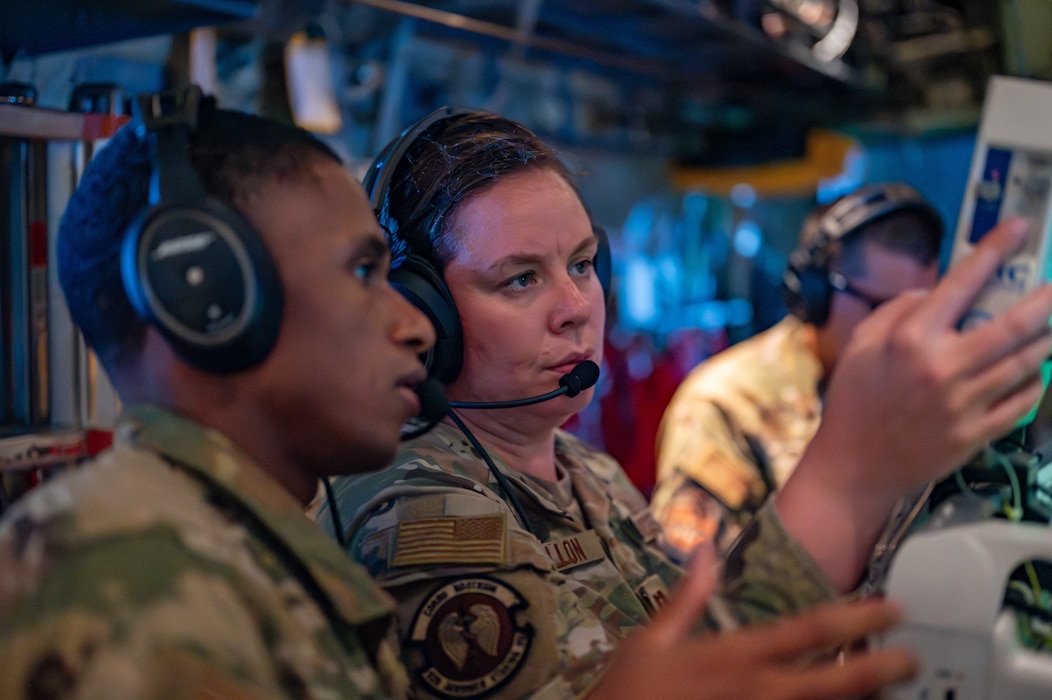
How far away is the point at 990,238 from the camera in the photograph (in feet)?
2.51

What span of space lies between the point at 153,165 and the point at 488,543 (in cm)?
54

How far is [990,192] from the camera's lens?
855mm

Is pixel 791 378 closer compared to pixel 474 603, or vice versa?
pixel 474 603

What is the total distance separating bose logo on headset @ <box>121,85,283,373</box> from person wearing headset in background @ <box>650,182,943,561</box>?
5.47ft

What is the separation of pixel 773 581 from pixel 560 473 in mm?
670

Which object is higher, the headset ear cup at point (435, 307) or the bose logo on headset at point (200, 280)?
the bose logo on headset at point (200, 280)

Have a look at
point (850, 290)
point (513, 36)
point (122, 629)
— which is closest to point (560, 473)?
point (122, 629)

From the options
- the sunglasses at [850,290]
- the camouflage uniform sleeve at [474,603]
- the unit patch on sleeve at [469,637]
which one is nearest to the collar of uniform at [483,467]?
the camouflage uniform sleeve at [474,603]

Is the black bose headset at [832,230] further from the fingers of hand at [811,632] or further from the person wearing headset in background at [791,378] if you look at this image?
the fingers of hand at [811,632]

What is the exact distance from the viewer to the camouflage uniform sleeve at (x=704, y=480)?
2234mm

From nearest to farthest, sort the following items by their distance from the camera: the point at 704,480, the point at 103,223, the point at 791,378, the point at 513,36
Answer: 1. the point at 103,223
2. the point at 704,480
3. the point at 791,378
4. the point at 513,36

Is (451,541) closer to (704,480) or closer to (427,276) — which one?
(427,276)

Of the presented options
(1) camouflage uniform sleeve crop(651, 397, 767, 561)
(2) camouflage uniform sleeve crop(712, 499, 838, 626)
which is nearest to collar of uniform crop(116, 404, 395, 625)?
(2) camouflage uniform sleeve crop(712, 499, 838, 626)

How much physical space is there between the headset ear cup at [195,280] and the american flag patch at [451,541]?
363mm
